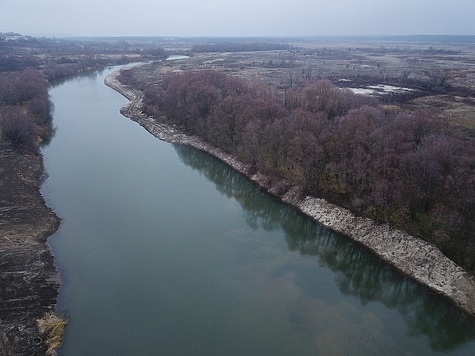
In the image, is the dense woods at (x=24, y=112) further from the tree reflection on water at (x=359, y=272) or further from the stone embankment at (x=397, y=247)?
the stone embankment at (x=397, y=247)

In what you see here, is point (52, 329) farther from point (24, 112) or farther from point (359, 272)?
point (24, 112)

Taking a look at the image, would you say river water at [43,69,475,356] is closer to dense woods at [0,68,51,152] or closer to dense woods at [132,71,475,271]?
dense woods at [132,71,475,271]

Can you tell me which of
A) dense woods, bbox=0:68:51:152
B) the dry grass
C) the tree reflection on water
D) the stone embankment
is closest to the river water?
the tree reflection on water

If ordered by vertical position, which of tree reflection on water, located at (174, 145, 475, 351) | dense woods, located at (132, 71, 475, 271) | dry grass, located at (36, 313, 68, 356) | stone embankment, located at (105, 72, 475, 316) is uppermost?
dense woods, located at (132, 71, 475, 271)

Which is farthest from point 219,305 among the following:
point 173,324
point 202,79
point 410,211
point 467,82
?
point 467,82

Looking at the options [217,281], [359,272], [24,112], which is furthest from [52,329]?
[24,112]

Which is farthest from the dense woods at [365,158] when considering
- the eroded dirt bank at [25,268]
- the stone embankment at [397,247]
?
the eroded dirt bank at [25,268]
